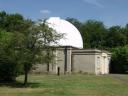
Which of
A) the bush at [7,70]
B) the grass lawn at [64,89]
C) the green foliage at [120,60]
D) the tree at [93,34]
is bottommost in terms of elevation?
the grass lawn at [64,89]

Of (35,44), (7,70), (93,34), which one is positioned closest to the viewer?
(35,44)

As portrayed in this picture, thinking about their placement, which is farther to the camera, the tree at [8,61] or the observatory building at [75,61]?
the observatory building at [75,61]

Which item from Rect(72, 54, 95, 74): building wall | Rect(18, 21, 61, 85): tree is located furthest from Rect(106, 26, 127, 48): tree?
Rect(18, 21, 61, 85): tree

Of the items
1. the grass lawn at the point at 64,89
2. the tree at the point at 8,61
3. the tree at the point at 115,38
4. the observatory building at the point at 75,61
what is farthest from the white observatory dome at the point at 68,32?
the tree at the point at 115,38

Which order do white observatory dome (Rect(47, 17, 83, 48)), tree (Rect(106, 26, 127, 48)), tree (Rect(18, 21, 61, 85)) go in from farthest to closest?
tree (Rect(106, 26, 127, 48)) → white observatory dome (Rect(47, 17, 83, 48)) → tree (Rect(18, 21, 61, 85))

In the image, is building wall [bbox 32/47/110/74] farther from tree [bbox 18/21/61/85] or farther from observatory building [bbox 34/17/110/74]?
tree [bbox 18/21/61/85]

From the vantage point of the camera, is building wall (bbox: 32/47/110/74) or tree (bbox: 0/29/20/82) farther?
building wall (bbox: 32/47/110/74)

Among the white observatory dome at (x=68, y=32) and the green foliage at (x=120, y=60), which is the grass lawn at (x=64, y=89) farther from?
the green foliage at (x=120, y=60)

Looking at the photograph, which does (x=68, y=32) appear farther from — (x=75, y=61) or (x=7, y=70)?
(x=7, y=70)

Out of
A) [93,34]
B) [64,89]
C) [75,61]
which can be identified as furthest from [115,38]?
[64,89]

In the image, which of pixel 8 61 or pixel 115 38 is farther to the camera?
pixel 115 38

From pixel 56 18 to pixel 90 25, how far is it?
49.1 metres

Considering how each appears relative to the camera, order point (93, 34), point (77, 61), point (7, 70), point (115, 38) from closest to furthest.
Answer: point (7, 70) → point (77, 61) → point (115, 38) → point (93, 34)

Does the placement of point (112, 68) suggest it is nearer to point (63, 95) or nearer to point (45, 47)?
point (45, 47)
